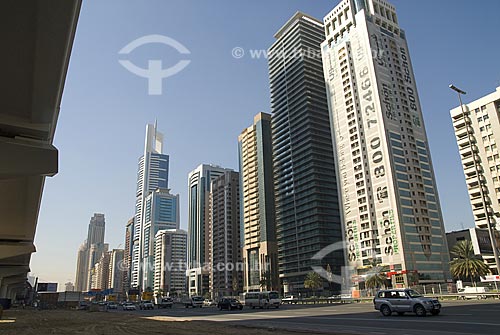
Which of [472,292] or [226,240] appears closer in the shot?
[472,292]

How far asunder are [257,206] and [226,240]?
30076 mm

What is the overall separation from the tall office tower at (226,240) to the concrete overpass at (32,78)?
165 meters

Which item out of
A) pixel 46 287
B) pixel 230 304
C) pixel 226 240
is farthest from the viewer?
pixel 226 240

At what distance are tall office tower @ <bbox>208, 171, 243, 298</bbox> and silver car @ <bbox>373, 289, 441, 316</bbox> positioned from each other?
153706 millimetres

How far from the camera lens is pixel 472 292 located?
51.1 m

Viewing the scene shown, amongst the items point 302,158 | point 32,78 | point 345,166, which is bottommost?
point 32,78

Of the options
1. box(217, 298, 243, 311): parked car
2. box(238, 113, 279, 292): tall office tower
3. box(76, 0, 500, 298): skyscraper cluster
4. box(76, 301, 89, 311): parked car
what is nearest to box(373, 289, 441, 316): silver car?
box(217, 298, 243, 311): parked car

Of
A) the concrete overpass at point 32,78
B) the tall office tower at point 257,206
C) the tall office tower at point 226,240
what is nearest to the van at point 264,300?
the concrete overpass at point 32,78

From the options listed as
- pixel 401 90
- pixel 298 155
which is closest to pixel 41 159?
pixel 401 90

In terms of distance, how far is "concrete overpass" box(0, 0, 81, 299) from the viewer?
9102 millimetres

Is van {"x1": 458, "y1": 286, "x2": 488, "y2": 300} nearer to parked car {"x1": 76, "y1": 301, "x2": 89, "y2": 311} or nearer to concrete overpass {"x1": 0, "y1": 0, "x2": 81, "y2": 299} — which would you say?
concrete overpass {"x1": 0, "y1": 0, "x2": 81, "y2": 299}

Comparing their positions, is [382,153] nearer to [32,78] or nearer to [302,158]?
[302,158]

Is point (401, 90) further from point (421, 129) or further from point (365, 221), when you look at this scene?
point (365, 221)

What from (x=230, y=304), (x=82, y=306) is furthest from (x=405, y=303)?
(x=82, y=306)
